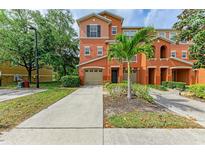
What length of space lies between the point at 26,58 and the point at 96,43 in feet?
33.7

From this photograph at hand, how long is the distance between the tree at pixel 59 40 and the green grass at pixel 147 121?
2166 centimetres

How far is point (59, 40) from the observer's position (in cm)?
2997

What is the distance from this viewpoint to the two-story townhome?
1024 inches

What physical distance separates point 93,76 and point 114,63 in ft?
11.0

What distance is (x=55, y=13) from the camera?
32875 mm

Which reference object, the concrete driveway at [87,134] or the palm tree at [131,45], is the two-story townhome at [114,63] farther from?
the concrete driveway at [87,134]

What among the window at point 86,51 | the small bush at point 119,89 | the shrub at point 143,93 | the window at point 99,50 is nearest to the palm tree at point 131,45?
the shrub at point 143,93

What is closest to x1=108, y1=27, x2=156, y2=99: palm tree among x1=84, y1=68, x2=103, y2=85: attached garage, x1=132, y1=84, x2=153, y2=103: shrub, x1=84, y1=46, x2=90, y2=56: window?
x1=132, y1=84, x2=153, y2=103: shrub

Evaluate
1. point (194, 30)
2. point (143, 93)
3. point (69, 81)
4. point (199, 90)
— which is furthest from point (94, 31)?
point (143, 93)
